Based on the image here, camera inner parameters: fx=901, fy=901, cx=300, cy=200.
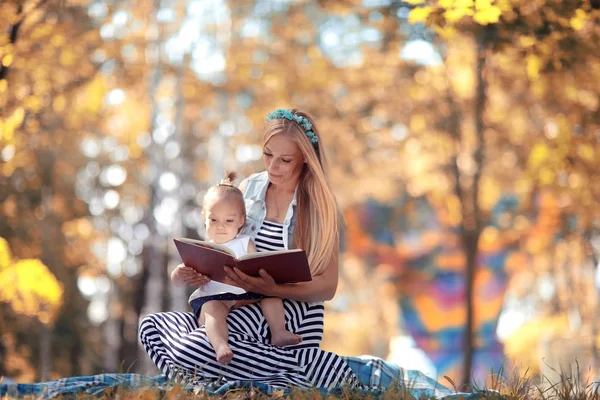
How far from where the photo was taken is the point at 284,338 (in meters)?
3.97

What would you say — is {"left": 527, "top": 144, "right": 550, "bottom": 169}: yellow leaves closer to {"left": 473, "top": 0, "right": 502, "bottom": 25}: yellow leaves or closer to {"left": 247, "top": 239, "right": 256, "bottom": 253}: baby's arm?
{"left": 473, "top": 0, "right": 502, "bottom": 25}: yellow leaves

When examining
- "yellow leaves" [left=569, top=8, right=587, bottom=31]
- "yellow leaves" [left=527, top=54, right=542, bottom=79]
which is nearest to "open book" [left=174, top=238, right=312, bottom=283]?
"yellow leaves" [left=569, top=8, right=587, bottom=31]

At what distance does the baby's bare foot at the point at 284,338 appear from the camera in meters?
3.97

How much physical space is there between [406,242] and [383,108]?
716 centimetres

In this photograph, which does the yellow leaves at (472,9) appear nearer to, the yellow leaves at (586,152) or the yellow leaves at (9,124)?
the yellow leaves at (9,124)

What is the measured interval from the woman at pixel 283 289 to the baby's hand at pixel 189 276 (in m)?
0.17

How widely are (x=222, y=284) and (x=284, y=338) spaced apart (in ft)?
1.22

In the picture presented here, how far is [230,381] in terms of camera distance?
384 cm

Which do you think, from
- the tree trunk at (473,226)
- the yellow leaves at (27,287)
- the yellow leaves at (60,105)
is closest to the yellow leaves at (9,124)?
the yellow leaves at (27,287)

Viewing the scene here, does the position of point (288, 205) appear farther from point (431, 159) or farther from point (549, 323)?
point (549, 323)

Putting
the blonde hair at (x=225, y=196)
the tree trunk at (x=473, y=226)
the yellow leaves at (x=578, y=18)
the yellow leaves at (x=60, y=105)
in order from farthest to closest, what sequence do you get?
the yellow leaves at (x=60, y=105), the tree trunk at (x=473, y=226), the yellow leaves at (x=578, y=18), the blonde hair at (x=225, y=196)

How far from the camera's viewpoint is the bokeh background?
9.98m

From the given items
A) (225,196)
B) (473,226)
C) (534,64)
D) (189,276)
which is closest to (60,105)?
(473,226)

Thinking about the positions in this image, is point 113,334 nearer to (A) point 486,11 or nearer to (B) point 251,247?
(B) point 251,247
